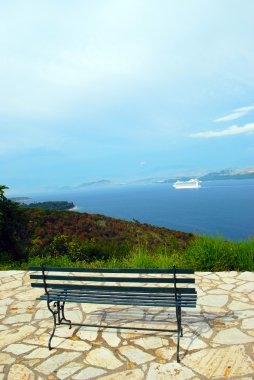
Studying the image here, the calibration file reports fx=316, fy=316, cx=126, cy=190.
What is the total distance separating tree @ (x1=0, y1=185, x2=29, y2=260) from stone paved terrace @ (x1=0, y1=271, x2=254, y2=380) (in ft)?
13.0

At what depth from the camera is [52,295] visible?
3.96m

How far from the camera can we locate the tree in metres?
8.88

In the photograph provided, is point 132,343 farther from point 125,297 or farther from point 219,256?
point 219,256

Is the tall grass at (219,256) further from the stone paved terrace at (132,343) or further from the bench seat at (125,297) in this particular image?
the bench seat at (125,297)

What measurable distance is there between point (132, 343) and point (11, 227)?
638 centimetres

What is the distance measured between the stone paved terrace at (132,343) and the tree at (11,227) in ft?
13.0

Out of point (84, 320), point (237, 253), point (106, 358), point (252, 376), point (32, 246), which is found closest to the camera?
point (252, 376)

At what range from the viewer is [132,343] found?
371 cm

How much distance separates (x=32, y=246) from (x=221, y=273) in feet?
19.8

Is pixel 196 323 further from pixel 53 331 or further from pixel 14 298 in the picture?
pixel 14 298

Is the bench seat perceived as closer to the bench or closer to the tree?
the bench

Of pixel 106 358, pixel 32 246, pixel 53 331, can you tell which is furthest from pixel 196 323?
pixel 32 246

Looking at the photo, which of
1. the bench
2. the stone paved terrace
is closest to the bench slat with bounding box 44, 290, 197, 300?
the bench

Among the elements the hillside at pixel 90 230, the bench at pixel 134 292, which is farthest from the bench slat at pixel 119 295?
the hillside at pixel 90 230
